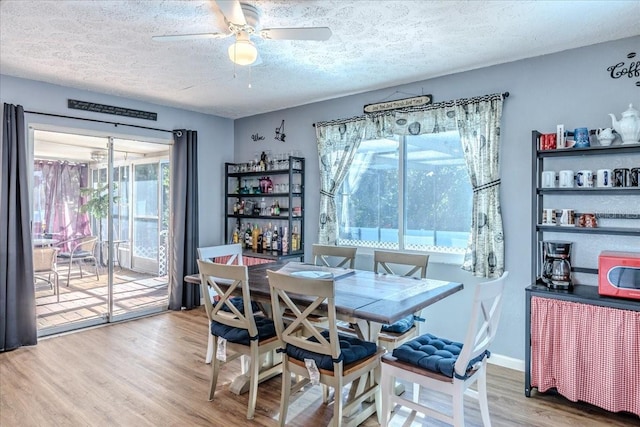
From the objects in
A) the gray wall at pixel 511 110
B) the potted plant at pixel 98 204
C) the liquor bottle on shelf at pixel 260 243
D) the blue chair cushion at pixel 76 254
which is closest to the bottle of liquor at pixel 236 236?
the liquor bottle on shelf at pixel 260 243

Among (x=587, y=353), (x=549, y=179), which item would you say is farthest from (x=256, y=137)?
(x=587, y=353)

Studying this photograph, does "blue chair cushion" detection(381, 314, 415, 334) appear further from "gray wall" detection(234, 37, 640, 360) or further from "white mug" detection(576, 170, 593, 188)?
"white mug" detection(576, 170, 593, 188)

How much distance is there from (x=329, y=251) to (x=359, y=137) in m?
1.30

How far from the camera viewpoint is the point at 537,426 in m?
2.42

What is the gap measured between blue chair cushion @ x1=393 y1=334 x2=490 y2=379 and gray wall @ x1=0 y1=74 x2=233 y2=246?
3709 millimetres

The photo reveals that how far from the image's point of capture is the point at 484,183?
11.0 ft

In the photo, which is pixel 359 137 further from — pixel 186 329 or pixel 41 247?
pixel 41 247

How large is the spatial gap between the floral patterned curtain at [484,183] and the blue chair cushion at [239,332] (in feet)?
5.91

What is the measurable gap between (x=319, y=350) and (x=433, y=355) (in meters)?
0.63

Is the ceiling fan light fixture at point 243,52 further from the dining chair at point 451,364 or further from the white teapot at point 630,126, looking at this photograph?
the white teapot at point 630,126

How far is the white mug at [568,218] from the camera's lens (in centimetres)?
287

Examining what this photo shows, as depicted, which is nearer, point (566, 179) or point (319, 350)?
point (319, 350)

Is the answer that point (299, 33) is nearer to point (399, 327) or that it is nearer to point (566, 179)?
point (399, 327)

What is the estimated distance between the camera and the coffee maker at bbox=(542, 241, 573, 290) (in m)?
2.77
